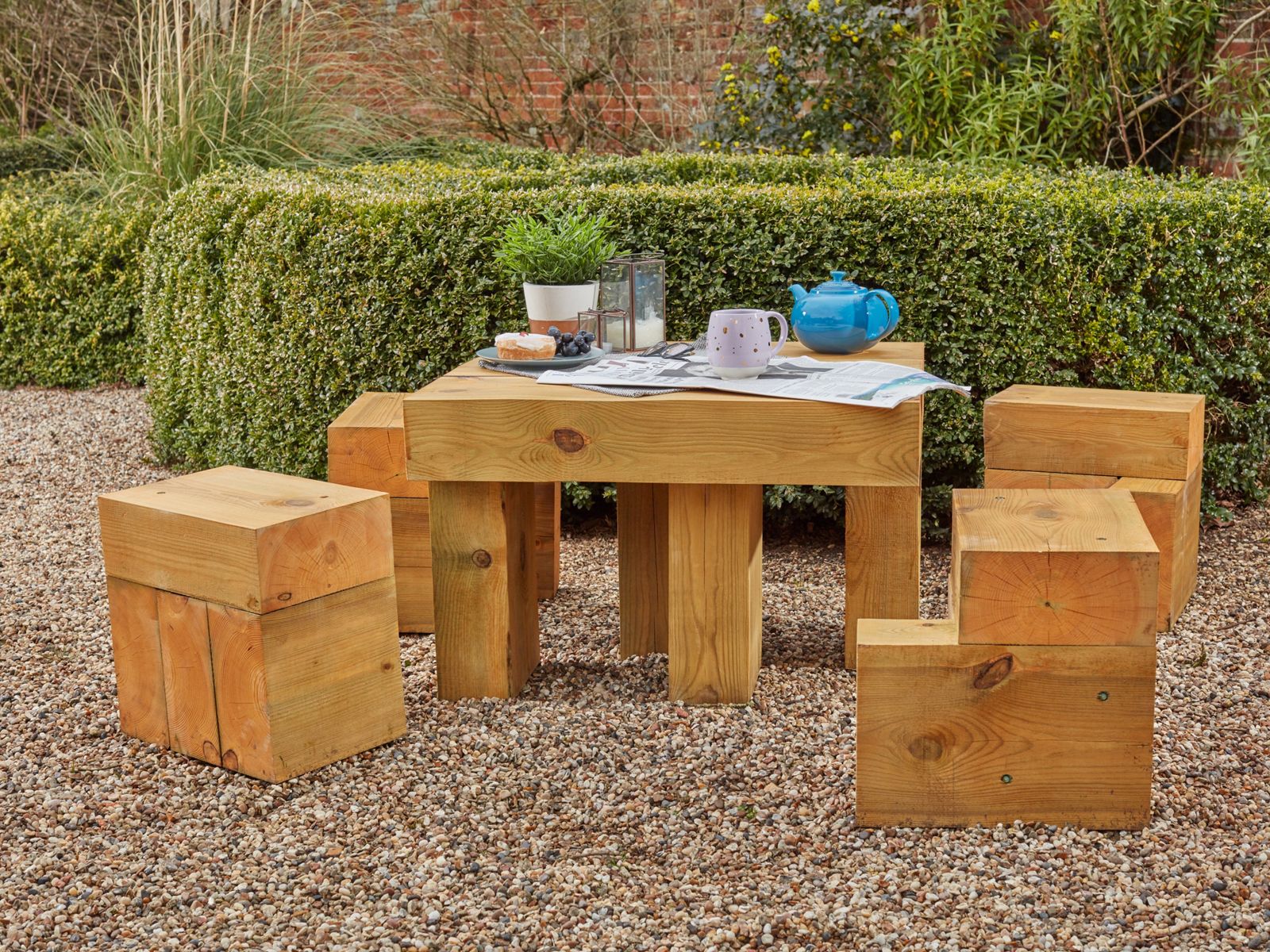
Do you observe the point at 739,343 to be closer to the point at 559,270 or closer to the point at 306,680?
the point at 559,270

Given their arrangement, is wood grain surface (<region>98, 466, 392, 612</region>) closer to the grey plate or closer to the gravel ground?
the gravel ground

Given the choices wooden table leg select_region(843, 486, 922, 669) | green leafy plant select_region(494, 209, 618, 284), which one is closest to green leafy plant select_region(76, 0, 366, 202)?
green leafy plant select_region(494, 209, 618, 284)

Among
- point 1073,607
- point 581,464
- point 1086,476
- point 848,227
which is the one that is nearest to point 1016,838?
point 1073,607

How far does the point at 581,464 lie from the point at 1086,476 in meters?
1.46

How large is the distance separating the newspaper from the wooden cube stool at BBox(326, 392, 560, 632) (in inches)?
19.5

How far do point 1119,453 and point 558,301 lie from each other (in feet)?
4.82

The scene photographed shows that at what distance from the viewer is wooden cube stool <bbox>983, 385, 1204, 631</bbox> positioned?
10.7 ft

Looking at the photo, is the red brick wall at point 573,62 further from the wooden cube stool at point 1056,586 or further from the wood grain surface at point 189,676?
the wooden cube stool at point 1056,586

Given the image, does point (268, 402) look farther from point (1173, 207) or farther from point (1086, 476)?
point (1173, 207)

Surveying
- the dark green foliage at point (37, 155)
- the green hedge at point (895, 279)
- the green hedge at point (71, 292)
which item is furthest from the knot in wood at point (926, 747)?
the dark green foliage at point (37, 155)

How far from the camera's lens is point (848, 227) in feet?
12.5

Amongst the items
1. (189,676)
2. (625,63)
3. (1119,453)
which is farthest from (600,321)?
(625,63)

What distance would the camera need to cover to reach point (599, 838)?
2271mm

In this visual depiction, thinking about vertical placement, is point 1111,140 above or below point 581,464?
above
